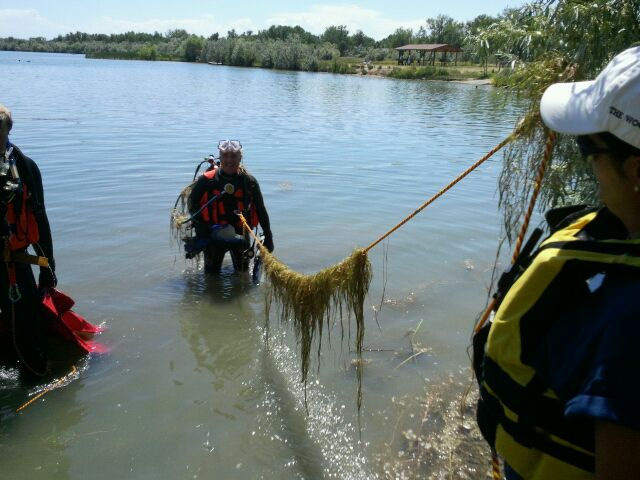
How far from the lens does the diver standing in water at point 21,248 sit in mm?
4254

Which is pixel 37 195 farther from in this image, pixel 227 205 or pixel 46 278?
pixel 227 205

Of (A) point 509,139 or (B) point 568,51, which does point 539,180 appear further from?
(B) point 568,51

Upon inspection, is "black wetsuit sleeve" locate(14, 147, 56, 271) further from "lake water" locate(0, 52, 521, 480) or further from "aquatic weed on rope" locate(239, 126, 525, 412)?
"aquatic weed on rope" locate(239, 126, 525, 412)

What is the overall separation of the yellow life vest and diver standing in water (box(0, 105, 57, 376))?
13.2 ft

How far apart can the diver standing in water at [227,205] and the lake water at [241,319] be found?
0.72m

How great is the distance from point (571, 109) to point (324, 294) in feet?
8.14

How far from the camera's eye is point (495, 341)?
1453mm

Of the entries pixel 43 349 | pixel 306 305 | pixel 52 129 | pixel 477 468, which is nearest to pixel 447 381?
pixel 477 468

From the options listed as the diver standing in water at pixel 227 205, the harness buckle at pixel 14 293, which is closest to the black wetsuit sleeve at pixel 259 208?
the diver standing in water at pixel 227 205

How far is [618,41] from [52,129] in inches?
757

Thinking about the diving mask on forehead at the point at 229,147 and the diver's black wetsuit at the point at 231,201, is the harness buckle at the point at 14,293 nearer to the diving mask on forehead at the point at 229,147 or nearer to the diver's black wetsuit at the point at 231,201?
the diver's black wetsuit at the point at 231,201

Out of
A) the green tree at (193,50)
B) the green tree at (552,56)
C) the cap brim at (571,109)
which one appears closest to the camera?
the cap brim at (571,109)

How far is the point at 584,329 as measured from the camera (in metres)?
1.18

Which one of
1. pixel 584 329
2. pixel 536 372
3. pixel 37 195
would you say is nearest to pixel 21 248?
pixel 37 195
